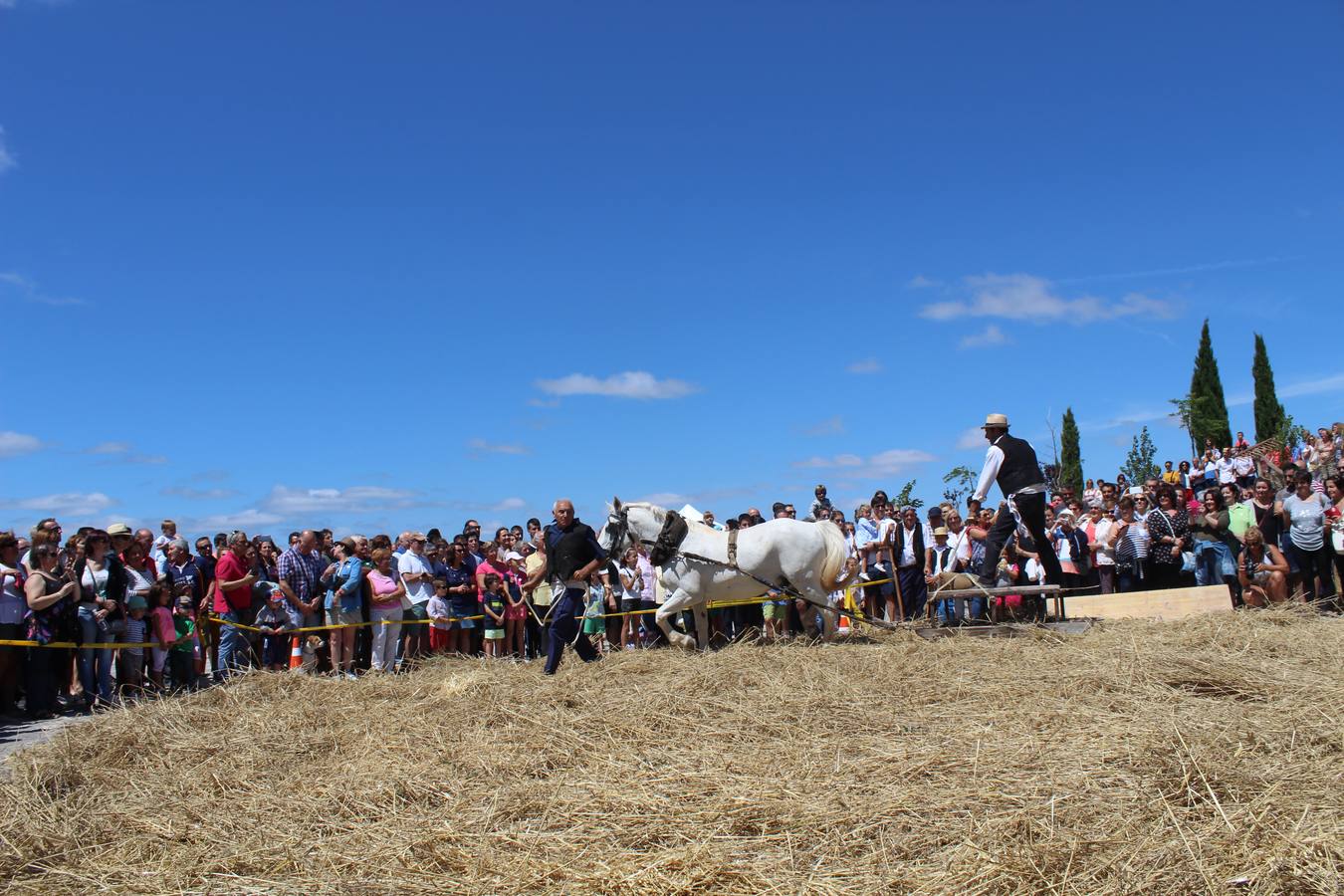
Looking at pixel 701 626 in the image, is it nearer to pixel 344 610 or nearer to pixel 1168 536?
pixel 344 610

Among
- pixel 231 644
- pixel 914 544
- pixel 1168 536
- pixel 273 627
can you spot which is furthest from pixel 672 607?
pixel 1168 536

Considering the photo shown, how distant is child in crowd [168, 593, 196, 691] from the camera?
39.6 ft

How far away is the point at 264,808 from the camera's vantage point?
5.53 meters

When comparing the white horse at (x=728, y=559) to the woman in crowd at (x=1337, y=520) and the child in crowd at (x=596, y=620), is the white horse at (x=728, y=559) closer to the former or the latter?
the child in crowd at (x=596, y=620)

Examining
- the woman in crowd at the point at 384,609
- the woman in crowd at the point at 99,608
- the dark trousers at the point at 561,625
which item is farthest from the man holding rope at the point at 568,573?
the woman in crowd at the point at 99,608

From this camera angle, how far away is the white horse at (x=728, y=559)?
12141 mm

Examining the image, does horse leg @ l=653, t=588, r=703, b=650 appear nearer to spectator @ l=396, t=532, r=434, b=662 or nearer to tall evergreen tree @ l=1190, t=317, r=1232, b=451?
spectator @ l=396, t=532, r=434, b=662

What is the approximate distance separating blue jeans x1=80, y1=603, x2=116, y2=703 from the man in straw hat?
964cm

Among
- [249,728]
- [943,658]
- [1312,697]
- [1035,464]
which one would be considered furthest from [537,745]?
[1035,464]

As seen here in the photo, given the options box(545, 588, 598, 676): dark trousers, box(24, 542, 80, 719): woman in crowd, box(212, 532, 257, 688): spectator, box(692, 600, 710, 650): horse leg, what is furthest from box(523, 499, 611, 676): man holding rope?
box(24, 542, 80, 719): woman in crowd

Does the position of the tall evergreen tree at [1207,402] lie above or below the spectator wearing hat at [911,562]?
above

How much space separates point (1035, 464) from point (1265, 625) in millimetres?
2754

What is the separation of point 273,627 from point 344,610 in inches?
42.5

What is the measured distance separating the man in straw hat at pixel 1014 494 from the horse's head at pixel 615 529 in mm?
4198
